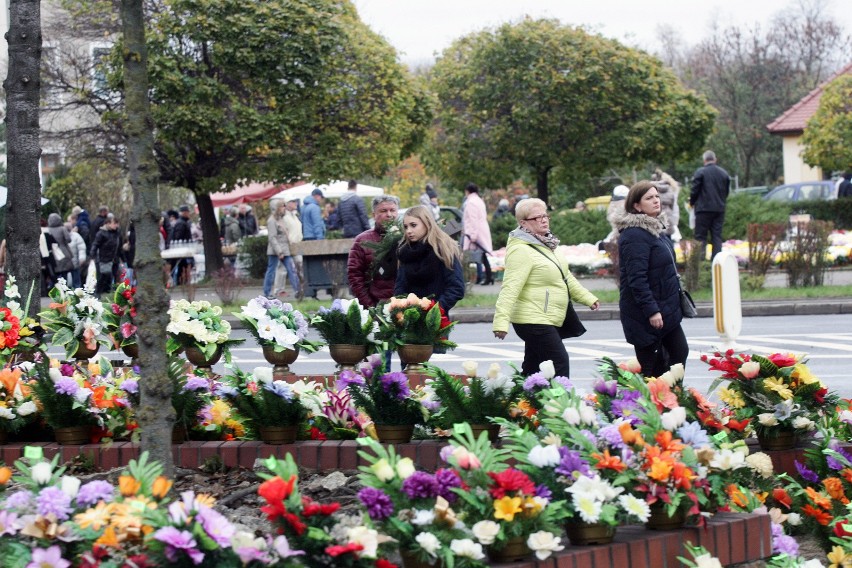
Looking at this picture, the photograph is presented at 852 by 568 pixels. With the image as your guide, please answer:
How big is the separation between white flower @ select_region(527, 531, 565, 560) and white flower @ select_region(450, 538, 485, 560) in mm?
190

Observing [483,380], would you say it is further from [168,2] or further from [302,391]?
[168,2]

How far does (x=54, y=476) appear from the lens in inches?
154

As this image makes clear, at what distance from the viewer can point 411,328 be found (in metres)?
7.57

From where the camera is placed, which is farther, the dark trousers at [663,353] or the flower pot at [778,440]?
the dark trousers at [663,353]

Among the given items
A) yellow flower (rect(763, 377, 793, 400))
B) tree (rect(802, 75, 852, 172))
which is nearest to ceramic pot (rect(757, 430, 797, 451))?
yellow flower (rect(763, 377, 793, 400))

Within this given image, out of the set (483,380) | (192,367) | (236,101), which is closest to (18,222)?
(192,367)

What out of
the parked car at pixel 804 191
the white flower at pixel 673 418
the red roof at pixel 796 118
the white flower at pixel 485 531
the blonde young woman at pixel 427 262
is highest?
the red roof at pixel 796 118

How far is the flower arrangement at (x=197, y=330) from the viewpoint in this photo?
7.59 meters

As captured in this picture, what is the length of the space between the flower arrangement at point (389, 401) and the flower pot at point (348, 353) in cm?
209

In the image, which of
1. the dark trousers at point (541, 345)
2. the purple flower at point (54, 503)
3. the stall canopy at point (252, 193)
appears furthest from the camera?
the stall canopy at point (252, 193)

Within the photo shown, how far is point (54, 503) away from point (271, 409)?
1877mm

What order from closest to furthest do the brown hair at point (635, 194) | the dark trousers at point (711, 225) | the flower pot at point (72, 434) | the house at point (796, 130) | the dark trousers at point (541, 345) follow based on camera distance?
1. the flower pot at point (72, 434)
2. the dark trousers at point (541, 345)
3. the brown hair at point (635, 194)
4. the dark trousers at point (711, 225)
5. the house at point (796, 130)

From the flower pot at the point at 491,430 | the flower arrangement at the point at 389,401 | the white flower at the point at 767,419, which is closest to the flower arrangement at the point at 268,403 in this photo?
the flower arrangement at the point at 389,401

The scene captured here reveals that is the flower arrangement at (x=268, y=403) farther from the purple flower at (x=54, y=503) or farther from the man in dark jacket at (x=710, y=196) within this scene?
the man in dark jacket at (x=710, y=196)
